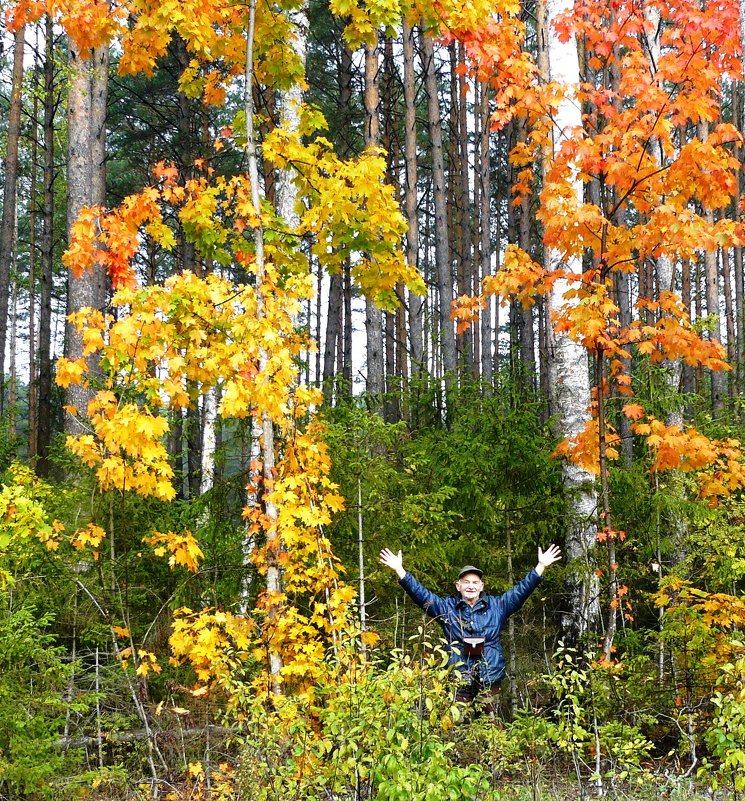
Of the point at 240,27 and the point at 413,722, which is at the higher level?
the point at 240,27

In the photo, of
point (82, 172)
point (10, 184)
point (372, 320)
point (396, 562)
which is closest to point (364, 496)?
point (396, 562)

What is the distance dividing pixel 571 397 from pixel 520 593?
258cm

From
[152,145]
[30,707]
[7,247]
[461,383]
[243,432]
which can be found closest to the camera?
[30,707]

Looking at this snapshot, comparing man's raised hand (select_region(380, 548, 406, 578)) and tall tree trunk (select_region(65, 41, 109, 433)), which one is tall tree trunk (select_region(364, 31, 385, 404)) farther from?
man's raised hand (select_region(380, 548, 406, 578))

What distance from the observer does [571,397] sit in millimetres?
6840

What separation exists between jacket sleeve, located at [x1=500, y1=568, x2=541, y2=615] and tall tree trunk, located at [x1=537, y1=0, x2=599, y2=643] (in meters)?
1.38

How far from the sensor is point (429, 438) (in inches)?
321

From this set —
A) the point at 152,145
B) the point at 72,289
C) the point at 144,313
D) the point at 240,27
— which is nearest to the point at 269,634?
the point at 144,313

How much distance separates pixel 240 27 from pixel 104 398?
3.51 m

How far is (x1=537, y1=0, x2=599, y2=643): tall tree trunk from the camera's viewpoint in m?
6.23

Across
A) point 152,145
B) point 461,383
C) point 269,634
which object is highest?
point 152,145

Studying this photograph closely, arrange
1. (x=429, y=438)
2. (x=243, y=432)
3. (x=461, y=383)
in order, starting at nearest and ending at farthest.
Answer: (x=243, y=432), (x=429, y=438), (x=461, y=383)

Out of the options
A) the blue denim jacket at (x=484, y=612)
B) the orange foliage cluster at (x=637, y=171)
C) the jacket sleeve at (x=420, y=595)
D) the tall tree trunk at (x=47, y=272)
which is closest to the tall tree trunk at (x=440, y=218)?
the orange foliage cluster at (x=637, y=171)

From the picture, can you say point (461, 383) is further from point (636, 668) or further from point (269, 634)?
point (269, 634)
